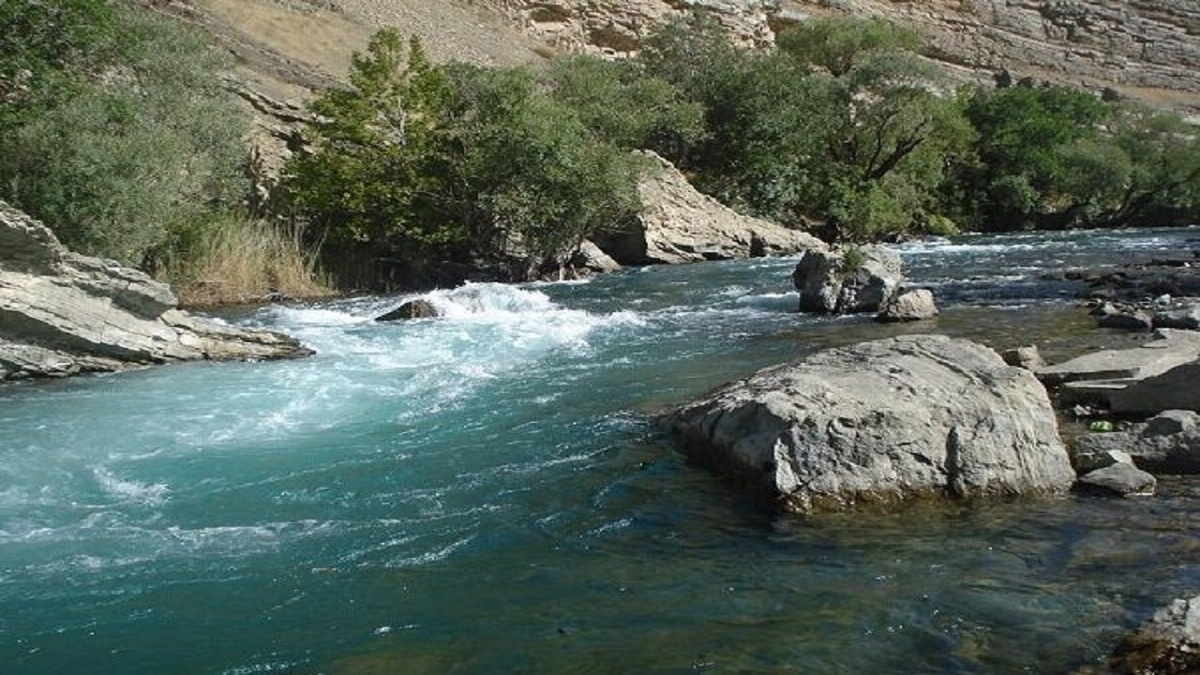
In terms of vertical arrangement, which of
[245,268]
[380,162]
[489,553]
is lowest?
[489,553]

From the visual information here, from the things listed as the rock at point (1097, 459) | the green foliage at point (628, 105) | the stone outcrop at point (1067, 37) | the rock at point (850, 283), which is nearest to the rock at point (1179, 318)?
the rock at point (850, 283)

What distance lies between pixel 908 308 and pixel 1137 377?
6.27 meters

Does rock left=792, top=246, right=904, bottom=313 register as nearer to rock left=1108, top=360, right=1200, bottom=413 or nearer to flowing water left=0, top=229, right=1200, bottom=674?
flowing water left=0, top=229, right=1200, bottom=674

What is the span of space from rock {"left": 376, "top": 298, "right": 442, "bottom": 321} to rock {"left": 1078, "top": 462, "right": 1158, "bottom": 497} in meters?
13.0

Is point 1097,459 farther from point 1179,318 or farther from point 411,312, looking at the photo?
point 411,312

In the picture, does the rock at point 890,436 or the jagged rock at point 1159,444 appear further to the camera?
the jagged rock at point 1159,444

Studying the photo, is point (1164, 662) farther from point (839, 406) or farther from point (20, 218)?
point (20, 218)

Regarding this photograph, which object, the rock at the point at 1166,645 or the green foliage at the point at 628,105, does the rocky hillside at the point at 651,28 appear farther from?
the rock at the point at 1166,645

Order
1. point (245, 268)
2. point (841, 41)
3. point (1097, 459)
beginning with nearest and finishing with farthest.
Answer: point (1097, 459), point (245, 268), point (841, 41)

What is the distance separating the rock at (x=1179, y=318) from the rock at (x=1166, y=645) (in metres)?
10.2

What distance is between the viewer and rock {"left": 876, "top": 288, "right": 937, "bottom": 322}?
15.3 m

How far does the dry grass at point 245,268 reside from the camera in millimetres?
19938

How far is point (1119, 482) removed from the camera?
6.79 m

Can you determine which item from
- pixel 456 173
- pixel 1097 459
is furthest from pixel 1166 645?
pixel 456 173
